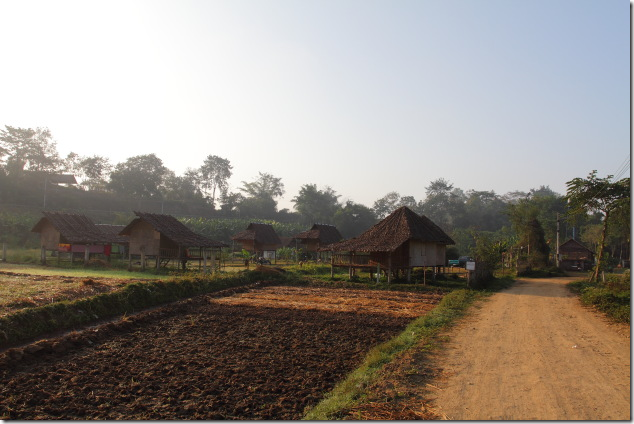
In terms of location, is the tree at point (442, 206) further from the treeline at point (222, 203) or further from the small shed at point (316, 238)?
the small shed at point (316, 238)

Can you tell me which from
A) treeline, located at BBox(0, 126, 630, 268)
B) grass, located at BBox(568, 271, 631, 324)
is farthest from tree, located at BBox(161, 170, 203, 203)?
grass, located at BBox(568, 271, 631, 324)

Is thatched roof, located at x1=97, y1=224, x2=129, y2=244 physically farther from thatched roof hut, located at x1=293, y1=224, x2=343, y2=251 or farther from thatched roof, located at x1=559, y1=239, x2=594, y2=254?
thatched roof, located at x1=559, y1=239, x2=594, y2=254

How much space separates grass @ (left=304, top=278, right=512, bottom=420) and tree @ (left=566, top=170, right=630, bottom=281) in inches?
395

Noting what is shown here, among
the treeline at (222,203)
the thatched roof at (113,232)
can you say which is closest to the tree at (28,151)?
the treeline at (222,203)

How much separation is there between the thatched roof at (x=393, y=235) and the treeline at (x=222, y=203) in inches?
393

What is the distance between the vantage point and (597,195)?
2358 cm

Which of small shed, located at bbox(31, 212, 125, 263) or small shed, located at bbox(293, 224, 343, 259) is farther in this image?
small shed, located at bbox(293, 224, 343, 259)

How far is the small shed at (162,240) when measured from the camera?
1158 inches

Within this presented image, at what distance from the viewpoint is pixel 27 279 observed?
67.7 ft

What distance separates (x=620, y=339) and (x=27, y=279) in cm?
2231

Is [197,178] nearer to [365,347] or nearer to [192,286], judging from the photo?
[192,286]

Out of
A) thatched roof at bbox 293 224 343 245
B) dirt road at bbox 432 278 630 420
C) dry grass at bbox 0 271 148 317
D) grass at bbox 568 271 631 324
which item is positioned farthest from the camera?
thatched roof at bbox 293 224 343 245

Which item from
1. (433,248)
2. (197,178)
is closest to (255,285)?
(433,248)

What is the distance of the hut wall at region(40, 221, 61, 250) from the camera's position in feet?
110
